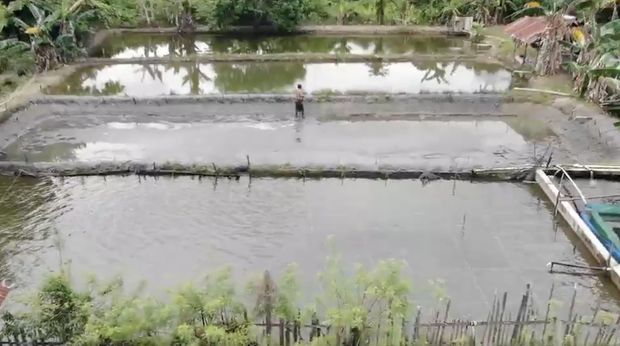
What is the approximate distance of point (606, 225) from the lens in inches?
433

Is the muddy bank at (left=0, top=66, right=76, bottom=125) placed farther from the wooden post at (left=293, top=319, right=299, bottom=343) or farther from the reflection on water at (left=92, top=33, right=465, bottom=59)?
the wooden post at (left=293, top=319, right=299, bottom=343)

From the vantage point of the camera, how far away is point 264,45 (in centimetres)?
2691

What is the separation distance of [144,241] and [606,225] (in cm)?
843

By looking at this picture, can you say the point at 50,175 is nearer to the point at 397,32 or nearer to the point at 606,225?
the point at 606,225

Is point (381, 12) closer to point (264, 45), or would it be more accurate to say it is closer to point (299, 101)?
point (264, 45)

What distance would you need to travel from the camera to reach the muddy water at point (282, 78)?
20.3 meters

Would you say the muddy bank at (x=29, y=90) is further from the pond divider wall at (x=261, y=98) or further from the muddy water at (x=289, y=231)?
the muddy water at (x=289, y=231)

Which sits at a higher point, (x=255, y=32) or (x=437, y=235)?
(x=255, y=32)

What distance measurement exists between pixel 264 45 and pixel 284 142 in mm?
12251

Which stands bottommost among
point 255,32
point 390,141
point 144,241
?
point 144,241

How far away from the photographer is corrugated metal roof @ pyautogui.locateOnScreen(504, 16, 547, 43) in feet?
66.3

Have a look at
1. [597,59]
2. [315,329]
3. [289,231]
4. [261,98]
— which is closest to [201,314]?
→ [315,329]

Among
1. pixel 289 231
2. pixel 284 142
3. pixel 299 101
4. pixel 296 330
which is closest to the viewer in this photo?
pixel 296 330

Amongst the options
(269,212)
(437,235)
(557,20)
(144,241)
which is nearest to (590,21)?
(557,20)
